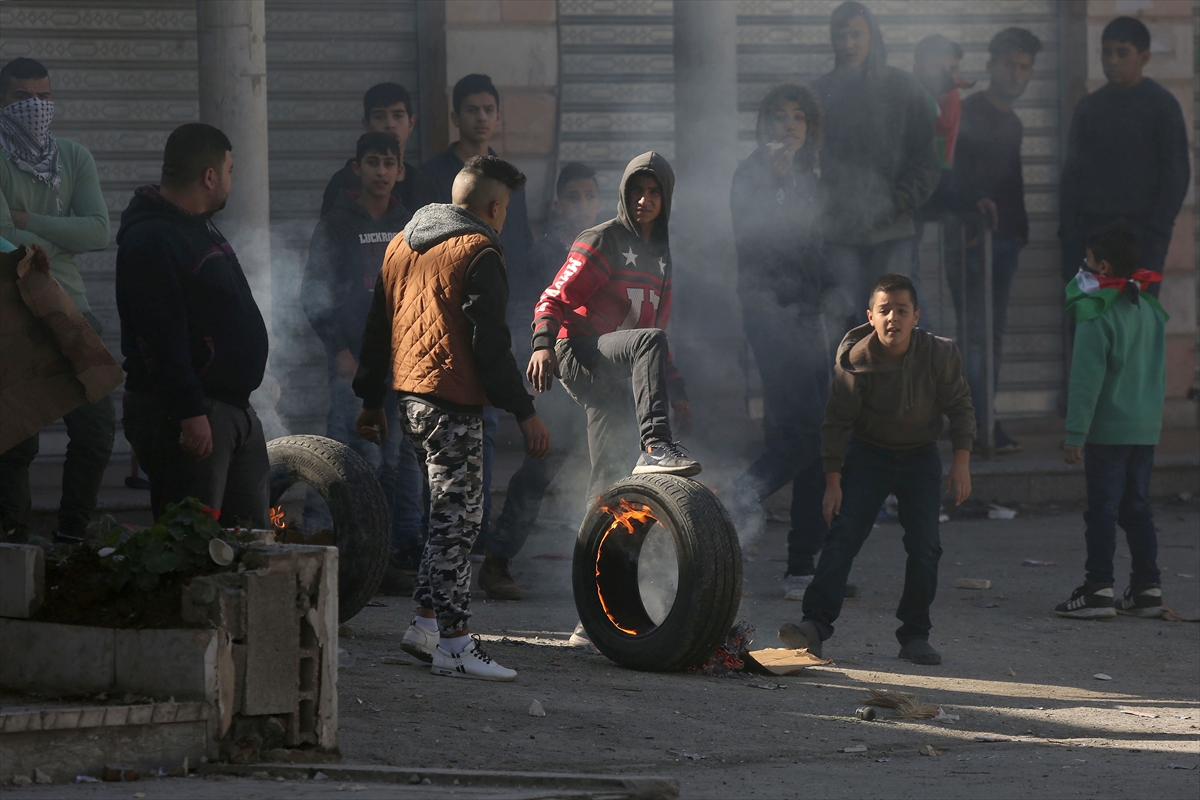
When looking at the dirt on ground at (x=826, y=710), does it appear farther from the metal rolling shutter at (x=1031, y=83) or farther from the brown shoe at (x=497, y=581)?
the metal rolling shutter at (x=1031, y=83)

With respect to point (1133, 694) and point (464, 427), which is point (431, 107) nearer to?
point (464, 427)

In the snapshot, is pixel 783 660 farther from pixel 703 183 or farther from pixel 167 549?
pixel 703 183

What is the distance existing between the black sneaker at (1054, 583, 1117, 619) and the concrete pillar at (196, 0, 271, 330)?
169 inches

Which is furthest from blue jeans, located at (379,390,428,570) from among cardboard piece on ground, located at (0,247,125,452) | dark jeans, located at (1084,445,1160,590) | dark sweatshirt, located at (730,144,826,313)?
dark jeans, located at (1084,445,1160,590)

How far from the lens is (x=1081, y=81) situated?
1105cm

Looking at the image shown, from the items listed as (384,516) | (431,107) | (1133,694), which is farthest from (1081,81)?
(384,516)

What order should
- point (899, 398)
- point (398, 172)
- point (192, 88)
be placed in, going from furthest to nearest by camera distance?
point (192, 88)
point (398, 172)
point (899, 398)

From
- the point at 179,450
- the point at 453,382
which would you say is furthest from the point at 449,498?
the point at 179,450

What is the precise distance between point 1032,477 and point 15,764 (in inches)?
275

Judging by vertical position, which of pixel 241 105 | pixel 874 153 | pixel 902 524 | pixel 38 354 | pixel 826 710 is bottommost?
pixel 826 710

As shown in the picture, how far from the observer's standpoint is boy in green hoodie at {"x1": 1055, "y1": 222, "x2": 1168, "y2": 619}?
6.80 metres

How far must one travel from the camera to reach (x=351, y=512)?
555cm

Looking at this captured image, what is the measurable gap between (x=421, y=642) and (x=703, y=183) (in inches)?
186

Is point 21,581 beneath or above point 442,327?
beneath
